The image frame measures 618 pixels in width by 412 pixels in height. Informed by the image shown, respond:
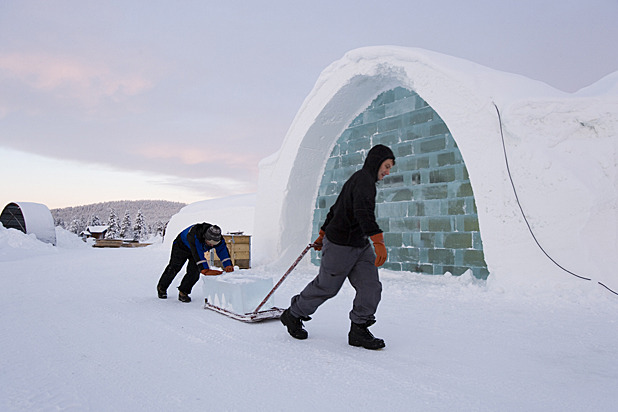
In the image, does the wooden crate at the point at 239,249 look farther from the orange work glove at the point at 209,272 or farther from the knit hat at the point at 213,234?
the orange work glove at the point at 209,272

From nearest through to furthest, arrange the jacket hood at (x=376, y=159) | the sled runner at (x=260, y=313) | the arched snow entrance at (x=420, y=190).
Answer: the jacket hood at (x=376, y=159) → the sled runner at (x=260, y=313) → the arched snow entrance at (x=420, y=190)

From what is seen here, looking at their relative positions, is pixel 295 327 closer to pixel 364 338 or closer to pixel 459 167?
pixel 364 338

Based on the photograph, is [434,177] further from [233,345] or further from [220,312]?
[233,345]

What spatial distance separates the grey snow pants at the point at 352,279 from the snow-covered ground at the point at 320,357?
0.29 metres

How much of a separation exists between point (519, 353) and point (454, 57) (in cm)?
580

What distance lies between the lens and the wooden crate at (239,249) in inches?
360

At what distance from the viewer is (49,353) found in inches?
116

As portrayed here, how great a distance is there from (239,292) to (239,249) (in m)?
5.24

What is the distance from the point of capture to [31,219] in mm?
26672

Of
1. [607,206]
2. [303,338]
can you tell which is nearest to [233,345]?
[303,338]

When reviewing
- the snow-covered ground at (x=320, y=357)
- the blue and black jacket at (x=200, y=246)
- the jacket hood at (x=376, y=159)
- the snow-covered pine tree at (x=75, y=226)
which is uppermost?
the snow-covered pine tree at (x=75, y=226)

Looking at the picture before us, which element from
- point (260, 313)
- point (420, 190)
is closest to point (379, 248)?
point (260, 313)

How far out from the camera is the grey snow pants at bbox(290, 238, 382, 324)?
310 centimetres

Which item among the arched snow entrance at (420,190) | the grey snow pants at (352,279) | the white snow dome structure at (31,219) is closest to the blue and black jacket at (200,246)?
the grey snow pants at (352,279)
